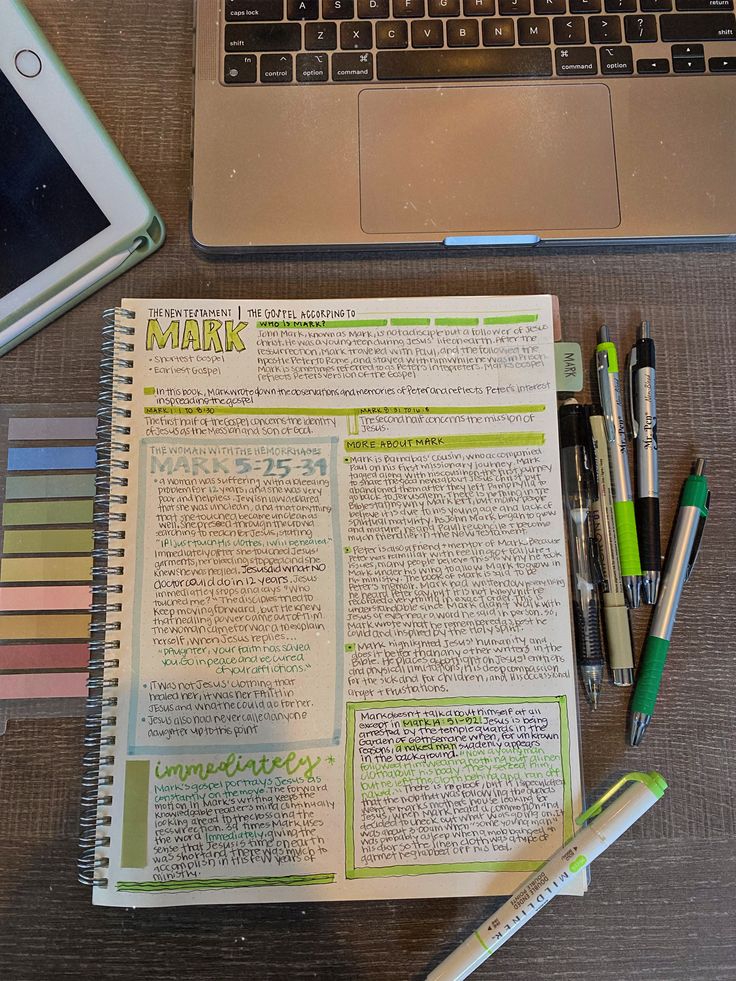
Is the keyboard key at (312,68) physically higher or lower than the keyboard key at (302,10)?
lower

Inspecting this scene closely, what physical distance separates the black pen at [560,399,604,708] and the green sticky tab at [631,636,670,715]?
0.02m

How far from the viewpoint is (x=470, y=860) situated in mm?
446

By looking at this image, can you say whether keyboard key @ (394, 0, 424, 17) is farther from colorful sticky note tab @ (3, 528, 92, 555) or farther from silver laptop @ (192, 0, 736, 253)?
colorful sticky note tab @ (3, 528, 92, 555)

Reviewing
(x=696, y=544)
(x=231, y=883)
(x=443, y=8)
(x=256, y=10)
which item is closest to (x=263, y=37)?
(x=256, y=10)

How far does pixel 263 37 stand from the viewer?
0.52 m

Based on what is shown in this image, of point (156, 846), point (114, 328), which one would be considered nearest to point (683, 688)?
point (156, 846)

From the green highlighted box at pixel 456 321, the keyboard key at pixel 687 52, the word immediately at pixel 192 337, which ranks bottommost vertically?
the word immediately at pixel 192 337

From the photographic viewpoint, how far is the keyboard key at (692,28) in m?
0.52

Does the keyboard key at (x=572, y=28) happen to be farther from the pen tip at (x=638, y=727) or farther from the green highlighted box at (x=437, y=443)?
the pen tip at (x=638, y=727)

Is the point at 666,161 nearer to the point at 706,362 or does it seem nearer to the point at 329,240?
the point at 706,362

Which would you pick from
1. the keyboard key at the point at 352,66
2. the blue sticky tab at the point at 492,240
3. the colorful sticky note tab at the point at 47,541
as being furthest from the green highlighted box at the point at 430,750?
the keyboard key at the point at 352,66

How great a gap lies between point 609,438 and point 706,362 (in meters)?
0.10

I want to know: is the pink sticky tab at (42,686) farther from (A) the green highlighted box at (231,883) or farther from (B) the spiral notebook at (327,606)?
(A) the green highlighted box at (231,883)

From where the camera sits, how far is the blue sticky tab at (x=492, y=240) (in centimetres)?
51
